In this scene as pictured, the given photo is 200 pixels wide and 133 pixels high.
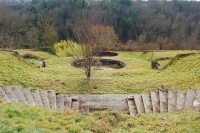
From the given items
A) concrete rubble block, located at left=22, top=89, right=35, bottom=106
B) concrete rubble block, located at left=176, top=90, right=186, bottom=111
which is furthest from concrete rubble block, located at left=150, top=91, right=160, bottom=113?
concrete rubble block, located at left=22, top=89, right=35, bottom=106

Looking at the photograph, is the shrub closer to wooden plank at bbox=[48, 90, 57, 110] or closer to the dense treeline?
the dense treeline

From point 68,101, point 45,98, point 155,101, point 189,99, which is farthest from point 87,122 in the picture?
point 189,99

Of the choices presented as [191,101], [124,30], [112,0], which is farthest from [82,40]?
[112,0]

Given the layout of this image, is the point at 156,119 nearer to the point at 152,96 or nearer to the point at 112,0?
the point at 152,96

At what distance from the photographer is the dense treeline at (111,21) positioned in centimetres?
3891

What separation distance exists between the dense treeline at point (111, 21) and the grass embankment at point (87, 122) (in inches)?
1210

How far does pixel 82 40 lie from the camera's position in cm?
1322

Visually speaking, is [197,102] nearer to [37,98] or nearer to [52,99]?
[52,99]

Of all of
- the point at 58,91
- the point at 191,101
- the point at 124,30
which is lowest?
the point at 124,30

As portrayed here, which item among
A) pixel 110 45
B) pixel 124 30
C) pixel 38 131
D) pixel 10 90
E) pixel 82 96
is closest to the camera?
pixel 38 131

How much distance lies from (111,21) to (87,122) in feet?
178

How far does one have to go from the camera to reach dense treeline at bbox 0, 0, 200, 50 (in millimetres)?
38906

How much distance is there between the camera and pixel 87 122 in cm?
579

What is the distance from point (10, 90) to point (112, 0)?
6937 centimetres
